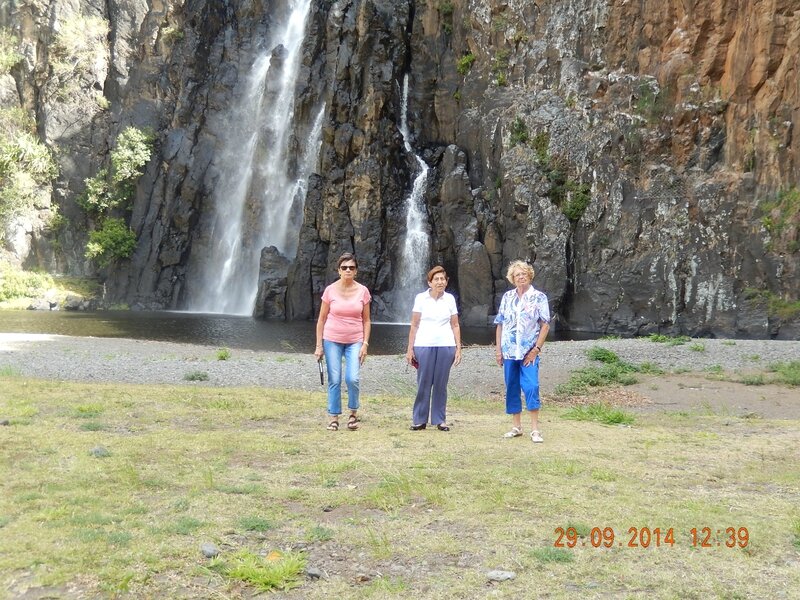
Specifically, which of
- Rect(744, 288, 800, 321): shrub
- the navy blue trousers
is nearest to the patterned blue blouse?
the navy blue trousers

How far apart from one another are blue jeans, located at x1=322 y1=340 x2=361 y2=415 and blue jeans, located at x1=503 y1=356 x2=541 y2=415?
6.48 ft

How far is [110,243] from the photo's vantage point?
184 feet

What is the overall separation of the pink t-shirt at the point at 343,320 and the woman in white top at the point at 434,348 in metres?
0.74

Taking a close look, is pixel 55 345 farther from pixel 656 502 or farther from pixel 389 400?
pixel 656 502

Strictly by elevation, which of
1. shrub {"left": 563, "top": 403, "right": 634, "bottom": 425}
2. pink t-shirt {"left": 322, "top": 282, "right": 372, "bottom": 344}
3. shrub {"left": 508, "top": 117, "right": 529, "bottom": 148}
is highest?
shrub {"left": 508, "top": 117, "right": 529, "bottom": 148}

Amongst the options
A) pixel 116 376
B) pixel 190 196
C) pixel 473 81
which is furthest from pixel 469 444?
pixel 190 196

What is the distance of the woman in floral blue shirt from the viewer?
856 cm

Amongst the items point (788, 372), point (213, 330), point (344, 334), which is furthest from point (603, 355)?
point (213, 330)

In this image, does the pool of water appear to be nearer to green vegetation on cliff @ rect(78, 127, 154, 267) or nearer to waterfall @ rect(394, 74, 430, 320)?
A: waterfall @ rect(394, 74, 430, 320)

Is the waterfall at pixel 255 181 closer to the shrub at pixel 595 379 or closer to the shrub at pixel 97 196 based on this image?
the shrub at pixel 97 196

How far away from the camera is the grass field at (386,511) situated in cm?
404

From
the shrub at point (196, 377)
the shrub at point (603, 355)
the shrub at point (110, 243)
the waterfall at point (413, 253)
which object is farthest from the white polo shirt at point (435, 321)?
the shrub at point (110, 243)

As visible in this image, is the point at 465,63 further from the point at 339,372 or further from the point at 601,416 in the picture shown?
the point at 339,372

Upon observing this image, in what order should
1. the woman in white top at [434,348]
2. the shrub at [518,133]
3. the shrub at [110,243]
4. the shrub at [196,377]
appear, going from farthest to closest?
the shrub at [110,243]
the shrub at [518,133]
the shrub at [196,377]
the woman in white top at [434,348]
